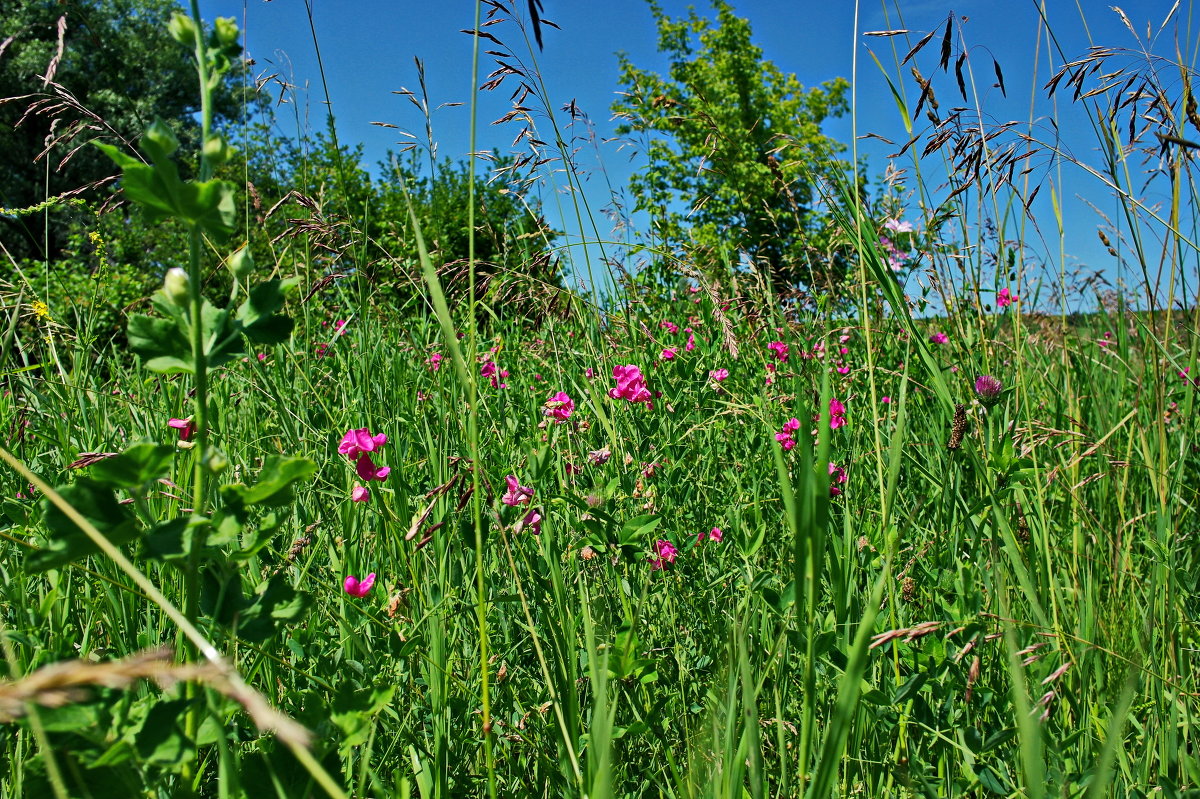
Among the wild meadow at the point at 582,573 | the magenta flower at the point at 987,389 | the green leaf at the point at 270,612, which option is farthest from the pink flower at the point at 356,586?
the magenta flower at the point at 987,389

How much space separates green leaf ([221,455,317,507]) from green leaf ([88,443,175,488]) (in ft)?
0.20

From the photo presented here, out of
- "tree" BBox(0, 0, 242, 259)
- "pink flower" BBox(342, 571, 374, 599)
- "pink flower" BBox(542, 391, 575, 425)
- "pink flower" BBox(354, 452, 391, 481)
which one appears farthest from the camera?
"tree" BBox(0, 0, 242, 259)

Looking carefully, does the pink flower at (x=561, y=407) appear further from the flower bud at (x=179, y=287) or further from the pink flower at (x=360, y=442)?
the flower bud at (x=179, y=287)

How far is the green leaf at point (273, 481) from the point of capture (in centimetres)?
67

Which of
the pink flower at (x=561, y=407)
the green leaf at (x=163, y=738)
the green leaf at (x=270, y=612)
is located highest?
the pink flower at (x=561, y=407)

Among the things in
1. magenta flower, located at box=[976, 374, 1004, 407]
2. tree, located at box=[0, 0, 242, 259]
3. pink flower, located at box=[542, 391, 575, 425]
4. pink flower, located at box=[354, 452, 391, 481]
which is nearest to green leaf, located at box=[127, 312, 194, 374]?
pink flower, located at box=[354, 452, 391, 481]

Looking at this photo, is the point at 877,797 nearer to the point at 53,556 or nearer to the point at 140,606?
the point at 53,556

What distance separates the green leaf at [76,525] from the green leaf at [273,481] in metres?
0.09

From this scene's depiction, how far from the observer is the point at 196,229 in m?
0.67

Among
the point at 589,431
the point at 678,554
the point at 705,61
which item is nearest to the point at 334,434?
the point at 589,431

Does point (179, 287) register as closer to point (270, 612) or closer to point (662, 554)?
point (270, 612)

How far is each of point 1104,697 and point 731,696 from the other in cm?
71

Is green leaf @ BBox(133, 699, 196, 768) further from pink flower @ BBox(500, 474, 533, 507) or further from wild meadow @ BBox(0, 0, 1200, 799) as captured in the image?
pink flower @ BBox(500, 474, 533, 507)

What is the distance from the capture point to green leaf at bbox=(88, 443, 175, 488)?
2.10 feet
